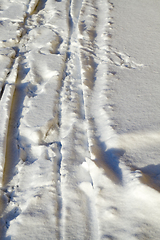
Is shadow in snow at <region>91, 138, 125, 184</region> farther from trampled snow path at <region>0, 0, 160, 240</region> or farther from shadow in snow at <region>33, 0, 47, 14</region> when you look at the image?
shadow in snow at <region>33, 0, 47, 14</region>

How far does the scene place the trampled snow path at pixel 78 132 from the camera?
0.82 meters

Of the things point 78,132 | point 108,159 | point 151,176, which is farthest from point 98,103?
point 151,176

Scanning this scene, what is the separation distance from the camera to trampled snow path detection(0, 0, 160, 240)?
823mm

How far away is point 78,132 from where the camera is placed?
1.15 m

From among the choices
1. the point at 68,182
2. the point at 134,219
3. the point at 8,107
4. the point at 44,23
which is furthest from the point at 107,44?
the point at 134,219

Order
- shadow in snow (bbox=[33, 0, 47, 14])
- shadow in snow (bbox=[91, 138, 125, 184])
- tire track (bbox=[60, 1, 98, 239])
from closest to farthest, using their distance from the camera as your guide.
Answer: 1. tire track (bbox=[60, 1, 98, 239])
2. shadow in snow (bbox=[91, 138, 125, 184])
3. shadow in snow (bbox=[33, 0, 47, 14])

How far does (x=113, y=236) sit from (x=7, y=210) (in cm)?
41

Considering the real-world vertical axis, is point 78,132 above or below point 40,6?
below

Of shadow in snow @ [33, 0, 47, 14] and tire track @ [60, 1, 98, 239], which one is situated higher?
shadow in snow @ [33, 0, 47, 14]

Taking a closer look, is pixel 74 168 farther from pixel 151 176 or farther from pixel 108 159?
pixel 151 176

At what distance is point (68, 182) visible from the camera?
3.07 ft

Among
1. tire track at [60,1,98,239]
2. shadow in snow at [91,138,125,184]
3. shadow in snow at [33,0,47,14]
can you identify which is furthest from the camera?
shadow in snow at [33,0,47,14]

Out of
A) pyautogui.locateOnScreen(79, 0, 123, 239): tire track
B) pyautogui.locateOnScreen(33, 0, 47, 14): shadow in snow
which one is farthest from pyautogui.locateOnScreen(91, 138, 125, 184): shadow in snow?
pyautogui.locateOnScreen(33, 0, 47, 14): shadow in snow

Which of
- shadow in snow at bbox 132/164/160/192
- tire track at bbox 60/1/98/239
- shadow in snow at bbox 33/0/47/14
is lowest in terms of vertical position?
tire track at bbox 60/1/98/239
